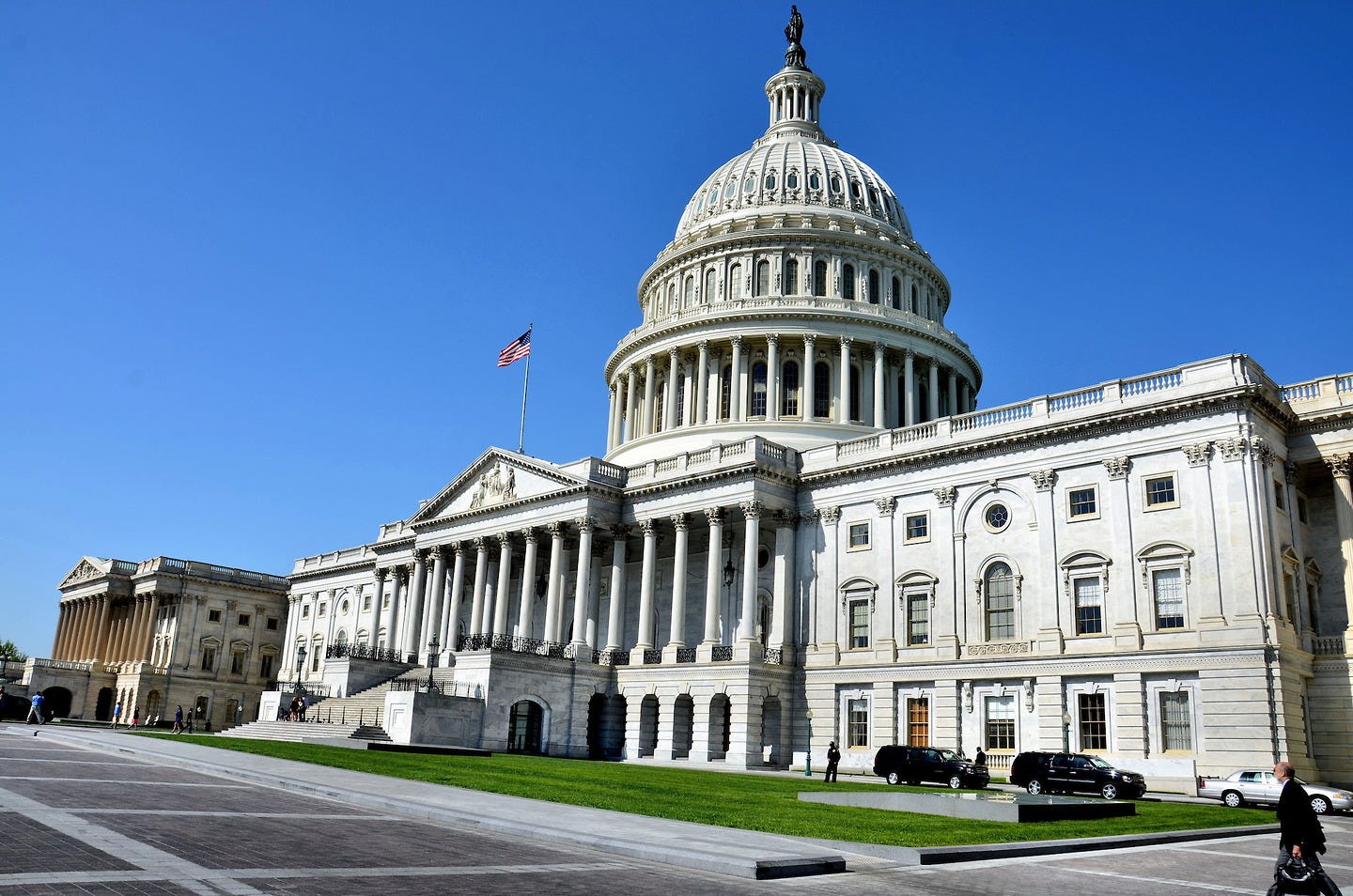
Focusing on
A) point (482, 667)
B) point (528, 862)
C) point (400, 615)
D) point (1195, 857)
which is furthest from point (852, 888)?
point (400, 615)

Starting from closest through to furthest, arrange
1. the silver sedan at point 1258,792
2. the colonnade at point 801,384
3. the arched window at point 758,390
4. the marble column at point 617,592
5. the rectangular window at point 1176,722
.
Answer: the silver sedan at point 1258,792, the rectangular window at point 1176,722, the marble column at point 617,592, the colonnade at point 801,384, the arched window at point 758,390

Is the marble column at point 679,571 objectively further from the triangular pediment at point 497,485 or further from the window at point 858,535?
the window at point 858,535

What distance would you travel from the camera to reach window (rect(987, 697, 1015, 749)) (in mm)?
47562

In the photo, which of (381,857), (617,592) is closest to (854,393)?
(617,592)

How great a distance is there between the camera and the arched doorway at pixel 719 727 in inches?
2151

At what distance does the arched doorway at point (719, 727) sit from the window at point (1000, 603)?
13.3 meters

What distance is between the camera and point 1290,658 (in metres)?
41.6

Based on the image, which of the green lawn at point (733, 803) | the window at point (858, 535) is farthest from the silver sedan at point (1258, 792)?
the window at point (858, 535)

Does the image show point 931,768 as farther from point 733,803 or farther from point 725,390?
point 725,390

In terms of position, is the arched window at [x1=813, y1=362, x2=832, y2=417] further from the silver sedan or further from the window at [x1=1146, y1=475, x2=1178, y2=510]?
the silver sedan

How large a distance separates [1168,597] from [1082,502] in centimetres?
553

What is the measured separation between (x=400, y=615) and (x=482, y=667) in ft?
101

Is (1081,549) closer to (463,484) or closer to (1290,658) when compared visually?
(1290,658)

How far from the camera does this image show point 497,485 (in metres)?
68.3
